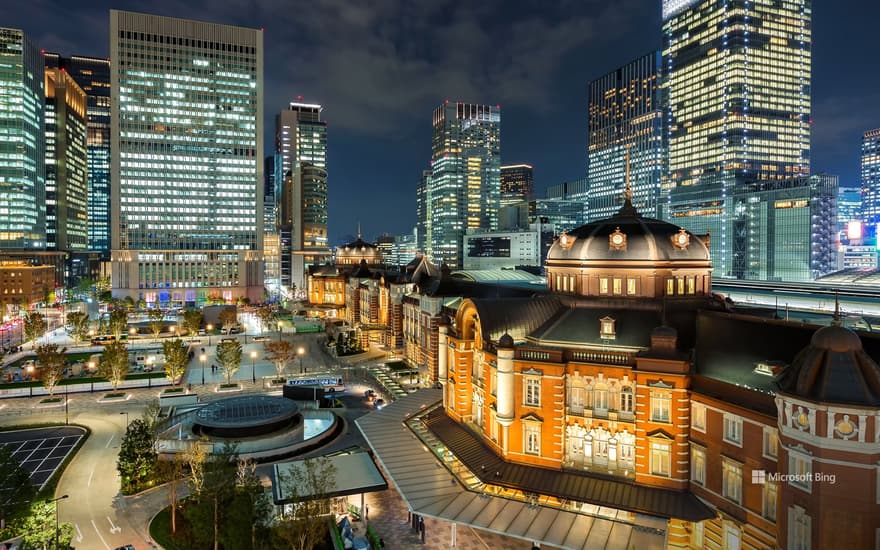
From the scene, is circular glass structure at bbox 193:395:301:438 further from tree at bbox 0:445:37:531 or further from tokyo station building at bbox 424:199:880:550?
tree at bbox 0:445:37:531

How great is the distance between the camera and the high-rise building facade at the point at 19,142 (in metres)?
160

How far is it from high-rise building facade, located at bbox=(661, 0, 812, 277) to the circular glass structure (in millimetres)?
156595

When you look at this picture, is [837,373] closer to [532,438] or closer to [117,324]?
[532,438]

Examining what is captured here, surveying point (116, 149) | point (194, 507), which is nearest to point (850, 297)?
point (194, 507)

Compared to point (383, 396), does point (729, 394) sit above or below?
above

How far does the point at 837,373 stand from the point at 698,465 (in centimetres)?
1251

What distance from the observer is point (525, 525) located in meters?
34.7

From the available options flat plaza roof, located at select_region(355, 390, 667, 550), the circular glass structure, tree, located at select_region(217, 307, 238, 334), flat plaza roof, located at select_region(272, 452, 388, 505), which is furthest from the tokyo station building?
tree, located at select_region(217, 307, 238, 334)

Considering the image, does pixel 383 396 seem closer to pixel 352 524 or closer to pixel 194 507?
pixel 352 524

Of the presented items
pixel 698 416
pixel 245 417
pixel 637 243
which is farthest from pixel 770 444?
pixel 245 417

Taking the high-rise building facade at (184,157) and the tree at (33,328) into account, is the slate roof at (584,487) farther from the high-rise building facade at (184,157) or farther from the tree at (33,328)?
the high-rise building facade at (184,157)

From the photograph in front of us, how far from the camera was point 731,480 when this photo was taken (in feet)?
112

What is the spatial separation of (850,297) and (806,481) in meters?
59.5

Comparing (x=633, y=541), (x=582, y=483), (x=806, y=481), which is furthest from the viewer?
(x=582, y=483)
